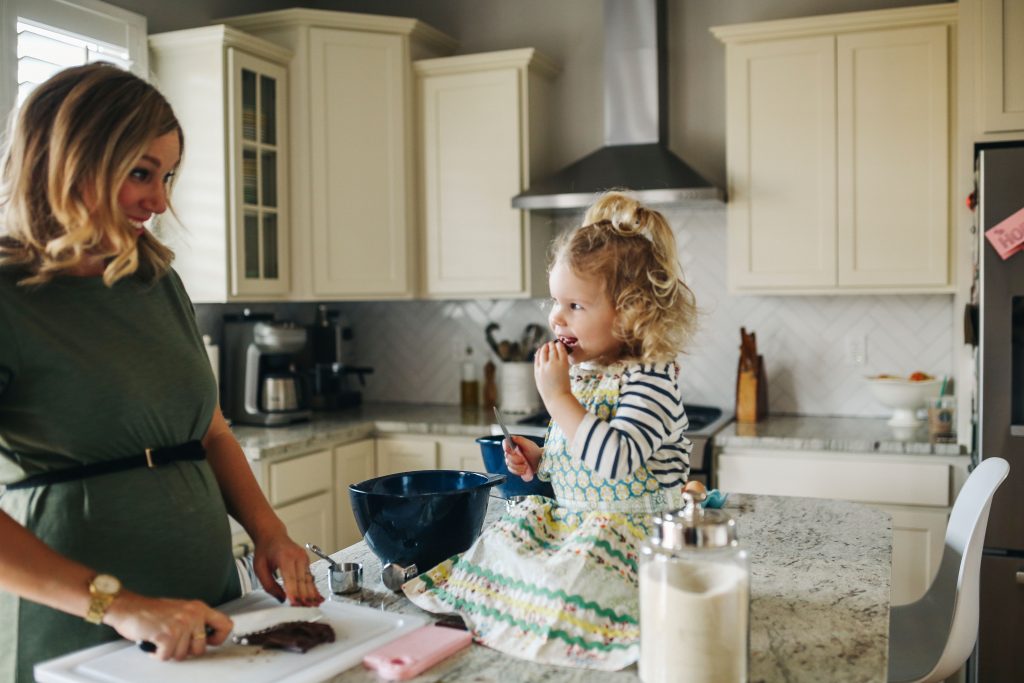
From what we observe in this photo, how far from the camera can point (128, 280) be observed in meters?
1.25

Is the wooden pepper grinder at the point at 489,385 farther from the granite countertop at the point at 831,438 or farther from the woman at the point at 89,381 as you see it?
the woman at the point at 89,381

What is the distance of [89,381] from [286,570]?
35 centimetres

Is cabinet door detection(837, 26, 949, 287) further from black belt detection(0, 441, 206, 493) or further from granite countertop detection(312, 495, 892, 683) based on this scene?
black belt detection(0, 441, 206, 493)

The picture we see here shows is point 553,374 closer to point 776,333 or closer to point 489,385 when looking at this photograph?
point 776,333

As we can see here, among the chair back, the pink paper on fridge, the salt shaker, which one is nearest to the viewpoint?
the salt shaker

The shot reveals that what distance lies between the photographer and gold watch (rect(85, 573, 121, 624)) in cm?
101

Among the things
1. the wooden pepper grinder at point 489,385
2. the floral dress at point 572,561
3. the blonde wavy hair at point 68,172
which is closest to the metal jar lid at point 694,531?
the floral dress at point 572,561

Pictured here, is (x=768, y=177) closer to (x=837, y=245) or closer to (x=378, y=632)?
(x=837, y=245)

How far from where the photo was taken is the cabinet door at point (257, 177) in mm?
3406

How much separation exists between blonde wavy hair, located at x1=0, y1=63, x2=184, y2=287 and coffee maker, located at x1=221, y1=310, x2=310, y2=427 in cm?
234

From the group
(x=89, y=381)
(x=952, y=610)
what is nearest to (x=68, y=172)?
(x=89, y=381)

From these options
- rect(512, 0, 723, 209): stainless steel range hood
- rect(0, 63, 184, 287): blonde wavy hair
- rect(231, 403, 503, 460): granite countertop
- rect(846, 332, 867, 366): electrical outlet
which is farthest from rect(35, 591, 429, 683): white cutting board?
rect(846, 332, 867, 366): electrical outlet

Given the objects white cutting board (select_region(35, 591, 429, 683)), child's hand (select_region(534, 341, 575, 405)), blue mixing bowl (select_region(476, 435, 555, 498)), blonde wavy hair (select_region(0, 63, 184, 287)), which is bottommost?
white cutting board (select_region(35, 591, 429, 683))

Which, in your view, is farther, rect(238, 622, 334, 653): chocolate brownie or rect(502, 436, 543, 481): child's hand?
rect(502, 436, 543, 481): child's hand
